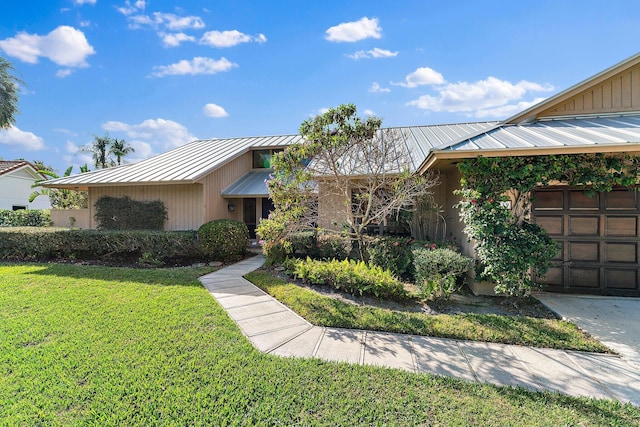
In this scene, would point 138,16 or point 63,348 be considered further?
point 138,16

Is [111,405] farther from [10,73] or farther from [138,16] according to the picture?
[10,73]

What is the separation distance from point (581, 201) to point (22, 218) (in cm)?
2887

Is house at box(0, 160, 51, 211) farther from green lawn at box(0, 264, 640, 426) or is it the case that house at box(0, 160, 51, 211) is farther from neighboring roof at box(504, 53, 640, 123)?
neighboring roof at box(504, 53, 640, 123)

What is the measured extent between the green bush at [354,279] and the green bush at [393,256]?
0.94 metres

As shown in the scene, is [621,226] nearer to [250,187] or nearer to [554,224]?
[554,224]

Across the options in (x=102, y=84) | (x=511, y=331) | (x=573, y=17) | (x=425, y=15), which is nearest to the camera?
(x=511, y=331)

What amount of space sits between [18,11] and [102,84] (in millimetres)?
4588

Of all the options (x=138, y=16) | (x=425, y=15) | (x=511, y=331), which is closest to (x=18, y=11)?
(x=138, y=16)

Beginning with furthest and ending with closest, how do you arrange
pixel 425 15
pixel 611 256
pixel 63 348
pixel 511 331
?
pixel 425 15 → pixel 611 256 → pixel 511 331 → pixel 63 348

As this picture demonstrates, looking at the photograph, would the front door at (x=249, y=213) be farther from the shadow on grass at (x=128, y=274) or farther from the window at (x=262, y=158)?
the shadow on grass at (x=128, y=274)

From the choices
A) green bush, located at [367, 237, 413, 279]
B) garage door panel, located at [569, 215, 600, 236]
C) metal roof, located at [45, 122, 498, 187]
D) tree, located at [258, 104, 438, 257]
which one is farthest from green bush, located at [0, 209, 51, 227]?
garage door panel, located at [569, 215, 600, 236]

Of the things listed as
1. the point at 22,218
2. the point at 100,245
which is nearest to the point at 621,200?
the point at 100,245

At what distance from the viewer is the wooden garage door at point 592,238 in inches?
247

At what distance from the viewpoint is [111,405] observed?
2.83 meters
